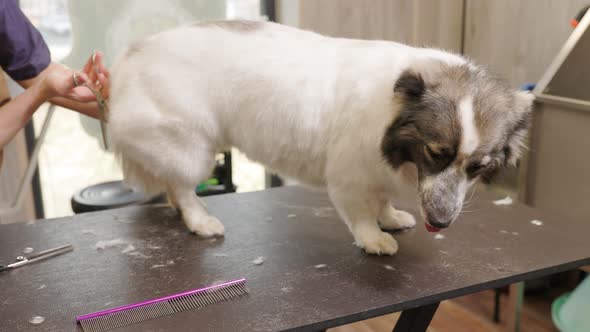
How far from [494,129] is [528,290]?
187 cm

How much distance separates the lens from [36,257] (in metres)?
1.45

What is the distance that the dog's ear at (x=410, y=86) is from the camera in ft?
4.10

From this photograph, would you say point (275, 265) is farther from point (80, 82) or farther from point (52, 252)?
point (80, 82)

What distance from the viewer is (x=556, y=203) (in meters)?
2.44

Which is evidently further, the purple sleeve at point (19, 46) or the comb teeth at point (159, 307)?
the purple sleeve at point (19, 46)

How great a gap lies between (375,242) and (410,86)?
0.45 m

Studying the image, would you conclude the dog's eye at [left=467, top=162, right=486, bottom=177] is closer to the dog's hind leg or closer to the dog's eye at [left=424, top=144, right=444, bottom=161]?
the dog's eye at [left=424, top=144, right=444, bottom=161]

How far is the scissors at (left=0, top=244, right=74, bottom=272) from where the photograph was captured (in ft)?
4.57

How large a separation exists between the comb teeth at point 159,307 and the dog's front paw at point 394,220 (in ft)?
1.77

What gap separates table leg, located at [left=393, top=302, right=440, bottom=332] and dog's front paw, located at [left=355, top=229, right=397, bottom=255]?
0.55ft

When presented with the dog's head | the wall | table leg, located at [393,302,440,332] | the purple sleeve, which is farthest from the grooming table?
the wall

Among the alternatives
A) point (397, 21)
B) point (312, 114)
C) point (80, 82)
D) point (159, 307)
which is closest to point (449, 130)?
point (312, 114)

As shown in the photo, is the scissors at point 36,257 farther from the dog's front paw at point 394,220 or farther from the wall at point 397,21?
the wall at point 397,21

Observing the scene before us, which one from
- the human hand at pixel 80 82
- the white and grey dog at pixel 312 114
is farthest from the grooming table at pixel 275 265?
the human hand at pixel 80 82
